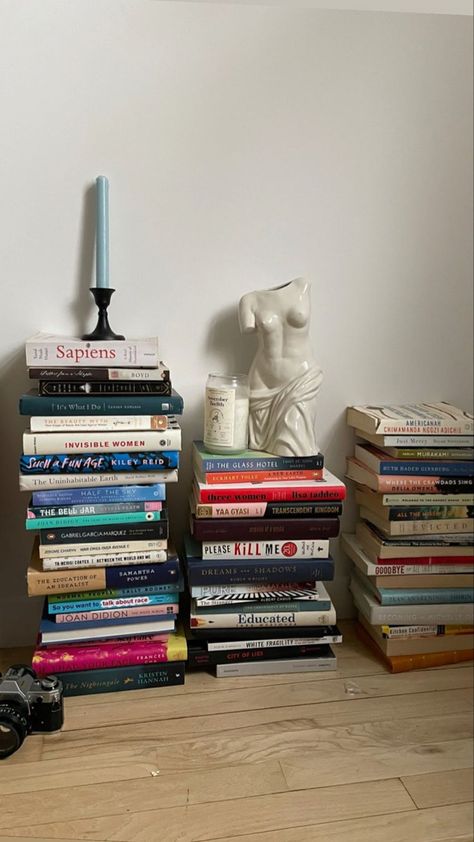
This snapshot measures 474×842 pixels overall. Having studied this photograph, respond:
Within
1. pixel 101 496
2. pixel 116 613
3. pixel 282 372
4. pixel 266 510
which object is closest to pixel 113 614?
pixel 116 613

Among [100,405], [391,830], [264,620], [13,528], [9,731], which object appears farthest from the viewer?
[13,528]

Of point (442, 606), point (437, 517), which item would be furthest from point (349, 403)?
point (442, 606)

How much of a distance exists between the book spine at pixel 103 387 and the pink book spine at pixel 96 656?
471mm

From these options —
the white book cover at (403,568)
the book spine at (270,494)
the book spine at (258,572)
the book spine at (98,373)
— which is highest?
the book spine at (98,373)

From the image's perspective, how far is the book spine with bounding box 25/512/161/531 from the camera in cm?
106

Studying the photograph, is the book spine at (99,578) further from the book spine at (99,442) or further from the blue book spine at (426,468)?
the blue book spine at (426,468)

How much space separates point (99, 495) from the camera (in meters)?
1.08

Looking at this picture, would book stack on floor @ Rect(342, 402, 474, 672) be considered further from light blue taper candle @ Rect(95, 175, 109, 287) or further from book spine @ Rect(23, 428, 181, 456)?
light blue taper candle @ Rect(95, 175, 109, 287)

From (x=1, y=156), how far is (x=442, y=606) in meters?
1.23

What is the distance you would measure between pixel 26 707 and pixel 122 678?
19 cm

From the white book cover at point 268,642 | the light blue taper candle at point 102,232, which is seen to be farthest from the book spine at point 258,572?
the light blue taper candle at point 102,232

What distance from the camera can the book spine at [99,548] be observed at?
1.08 meters

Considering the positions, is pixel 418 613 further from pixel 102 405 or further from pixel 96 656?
pixel 102 405

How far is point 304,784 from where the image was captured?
92 cm
